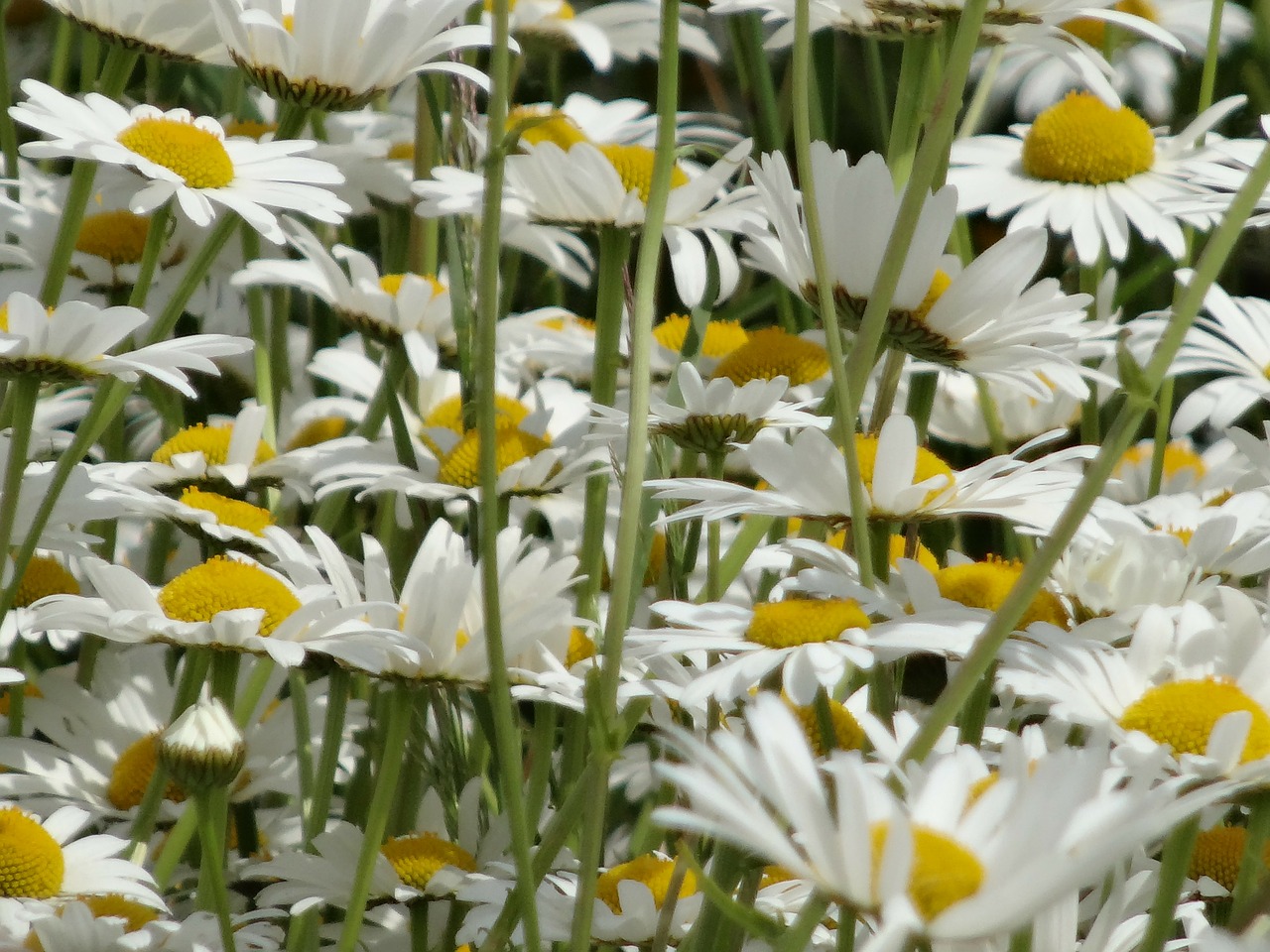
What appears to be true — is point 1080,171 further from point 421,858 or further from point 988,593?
point 421,858

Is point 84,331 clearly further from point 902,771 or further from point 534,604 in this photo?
point 902,771

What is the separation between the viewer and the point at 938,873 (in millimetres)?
370

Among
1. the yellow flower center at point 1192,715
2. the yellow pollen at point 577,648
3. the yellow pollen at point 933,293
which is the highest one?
the yellow pollen at point 933,293

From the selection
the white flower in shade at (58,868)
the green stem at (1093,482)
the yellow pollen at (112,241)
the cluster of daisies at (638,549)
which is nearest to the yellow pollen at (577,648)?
the cluster of daisies at (638,549)

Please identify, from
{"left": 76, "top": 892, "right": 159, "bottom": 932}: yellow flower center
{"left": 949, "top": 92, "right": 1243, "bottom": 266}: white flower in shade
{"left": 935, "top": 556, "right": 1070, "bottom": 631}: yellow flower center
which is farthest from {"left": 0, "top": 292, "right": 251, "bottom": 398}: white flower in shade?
{"left": 949, "top": 92, "right": 1243, "bottom": 266}: white flower in shade

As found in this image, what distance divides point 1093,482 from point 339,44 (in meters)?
0.49

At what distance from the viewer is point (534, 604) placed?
66 cm

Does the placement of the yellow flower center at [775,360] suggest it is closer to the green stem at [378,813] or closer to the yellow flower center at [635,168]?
the yellow flower center at [635,168]

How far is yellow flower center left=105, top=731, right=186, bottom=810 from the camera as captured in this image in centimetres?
82

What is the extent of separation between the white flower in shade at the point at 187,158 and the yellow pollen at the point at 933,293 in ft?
0.94

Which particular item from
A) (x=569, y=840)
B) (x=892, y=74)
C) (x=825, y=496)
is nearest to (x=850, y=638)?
(x=825, y=496)

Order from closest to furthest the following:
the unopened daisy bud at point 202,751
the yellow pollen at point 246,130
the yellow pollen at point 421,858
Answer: the unopened daisy bud at point 202,751
the yellow pollen at point 421,858
the yellow pollen at point 246,130

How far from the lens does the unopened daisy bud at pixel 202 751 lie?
59 cm

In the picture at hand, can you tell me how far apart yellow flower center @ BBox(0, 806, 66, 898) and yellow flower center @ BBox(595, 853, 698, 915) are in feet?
0.76
